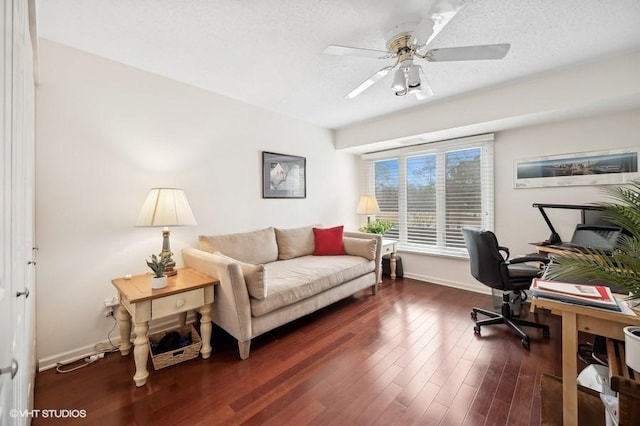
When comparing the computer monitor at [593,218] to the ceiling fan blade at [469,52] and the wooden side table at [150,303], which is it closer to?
the ceiling fan blade at [469,52]

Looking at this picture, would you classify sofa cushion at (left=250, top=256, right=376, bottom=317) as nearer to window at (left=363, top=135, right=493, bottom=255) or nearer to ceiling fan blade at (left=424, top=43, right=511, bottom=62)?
window at (left=363, top=135, right=493, bottom=255)

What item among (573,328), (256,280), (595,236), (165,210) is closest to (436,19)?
(573,328)

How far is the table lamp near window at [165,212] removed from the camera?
2049 mm

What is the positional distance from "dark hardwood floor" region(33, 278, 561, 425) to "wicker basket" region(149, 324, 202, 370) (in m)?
0.05

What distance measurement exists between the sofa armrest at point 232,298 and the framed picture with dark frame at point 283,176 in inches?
56.2

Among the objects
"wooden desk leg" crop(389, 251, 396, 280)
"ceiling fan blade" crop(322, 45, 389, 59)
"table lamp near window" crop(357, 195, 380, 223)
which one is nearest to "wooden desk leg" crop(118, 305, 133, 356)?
"ceiling fan blade" crop(322, 45, 389, 59)

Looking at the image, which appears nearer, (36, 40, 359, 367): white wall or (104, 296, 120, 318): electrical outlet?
(36, 40, 359, 367): white wall

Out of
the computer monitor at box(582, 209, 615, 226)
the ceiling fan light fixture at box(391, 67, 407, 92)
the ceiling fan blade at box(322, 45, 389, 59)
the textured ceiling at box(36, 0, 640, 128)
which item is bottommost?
the computer monitor at box(582, 209, 615, 226)

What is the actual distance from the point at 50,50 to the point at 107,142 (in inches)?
27.2

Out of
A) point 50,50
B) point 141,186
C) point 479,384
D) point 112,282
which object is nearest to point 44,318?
point 112,282

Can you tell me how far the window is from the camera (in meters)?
3.43

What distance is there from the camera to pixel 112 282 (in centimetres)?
203

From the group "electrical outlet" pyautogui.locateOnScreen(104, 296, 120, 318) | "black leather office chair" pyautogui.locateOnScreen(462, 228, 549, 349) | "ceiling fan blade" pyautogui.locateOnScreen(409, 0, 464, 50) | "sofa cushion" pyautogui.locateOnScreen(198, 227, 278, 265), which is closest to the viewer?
"ceiling fan blade" pyautogui.locateOnScreen(409, 0, 464, 50)

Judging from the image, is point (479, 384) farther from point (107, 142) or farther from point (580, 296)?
point (107, 142)
